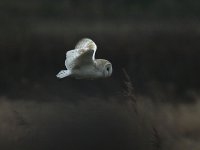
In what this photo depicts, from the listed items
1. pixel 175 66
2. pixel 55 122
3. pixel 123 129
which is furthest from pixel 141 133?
pixel 175 66

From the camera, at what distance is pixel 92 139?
4.39 m

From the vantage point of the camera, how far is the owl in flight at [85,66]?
217 inches

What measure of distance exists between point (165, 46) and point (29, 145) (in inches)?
313

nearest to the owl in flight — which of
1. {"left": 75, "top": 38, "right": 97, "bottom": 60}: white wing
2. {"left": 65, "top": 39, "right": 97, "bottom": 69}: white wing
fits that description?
{"left": 65, "top": 39, "right": 97, "bottom": 69}: white wing

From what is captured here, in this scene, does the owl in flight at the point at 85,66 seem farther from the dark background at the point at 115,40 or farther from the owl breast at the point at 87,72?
the dark background at the point at 115,40

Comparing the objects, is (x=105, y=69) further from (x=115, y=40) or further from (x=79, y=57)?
(x=115, y=40)

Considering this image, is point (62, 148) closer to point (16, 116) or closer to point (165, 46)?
point (16, 116)

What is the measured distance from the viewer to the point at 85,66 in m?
5.62

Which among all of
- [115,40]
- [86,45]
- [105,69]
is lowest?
[115,40]

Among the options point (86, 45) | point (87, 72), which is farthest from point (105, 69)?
point (86, 45)

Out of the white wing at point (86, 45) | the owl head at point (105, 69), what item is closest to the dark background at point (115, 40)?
the white wing at point (86, 45)

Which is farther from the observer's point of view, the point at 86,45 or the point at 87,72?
the point at 86,45

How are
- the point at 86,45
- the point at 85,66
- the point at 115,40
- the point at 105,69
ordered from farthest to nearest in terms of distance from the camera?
the point at 115,40 < the point at 86,45 < the point at 85,66 < the point at 105,69

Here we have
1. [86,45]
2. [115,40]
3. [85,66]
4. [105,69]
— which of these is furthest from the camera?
[115,40]
